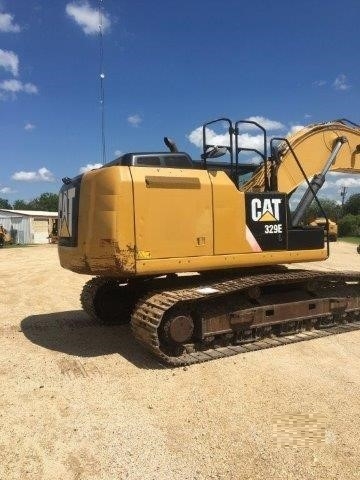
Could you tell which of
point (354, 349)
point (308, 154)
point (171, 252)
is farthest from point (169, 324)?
point (308, 154)

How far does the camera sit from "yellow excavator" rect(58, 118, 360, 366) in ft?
20.0

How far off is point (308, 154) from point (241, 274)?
273 centimetres

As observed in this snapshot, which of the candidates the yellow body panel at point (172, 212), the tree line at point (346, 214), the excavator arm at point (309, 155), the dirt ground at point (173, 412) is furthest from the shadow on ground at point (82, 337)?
the tree line at point (346, 214)

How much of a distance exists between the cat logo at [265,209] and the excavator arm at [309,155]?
423 millimetres

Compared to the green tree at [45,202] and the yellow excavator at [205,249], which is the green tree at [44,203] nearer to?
→ the green tree at [45,202]

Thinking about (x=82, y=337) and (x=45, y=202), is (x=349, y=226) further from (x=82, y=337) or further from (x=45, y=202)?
(x=45, y=202)

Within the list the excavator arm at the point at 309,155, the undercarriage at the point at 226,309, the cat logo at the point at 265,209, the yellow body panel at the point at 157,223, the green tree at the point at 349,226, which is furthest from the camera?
the green tree at the point at 349,226

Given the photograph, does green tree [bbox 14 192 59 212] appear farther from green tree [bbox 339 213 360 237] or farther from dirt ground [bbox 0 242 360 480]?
dirt ground [bbox 0 242 360 480]

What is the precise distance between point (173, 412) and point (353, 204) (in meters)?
86.7

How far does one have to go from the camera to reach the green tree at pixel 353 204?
83719 mm

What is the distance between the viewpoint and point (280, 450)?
12.8 ft

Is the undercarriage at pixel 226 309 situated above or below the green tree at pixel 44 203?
below

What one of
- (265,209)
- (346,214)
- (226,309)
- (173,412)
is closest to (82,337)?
(226,309)

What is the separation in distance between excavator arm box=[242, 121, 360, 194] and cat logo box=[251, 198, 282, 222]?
42 centimetres
